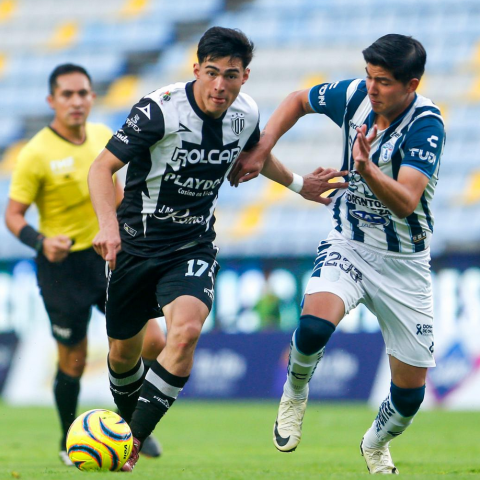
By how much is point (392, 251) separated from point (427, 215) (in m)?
0.31

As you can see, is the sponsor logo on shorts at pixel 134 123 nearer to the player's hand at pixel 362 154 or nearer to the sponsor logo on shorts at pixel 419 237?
the player's hand at pixel 362 154

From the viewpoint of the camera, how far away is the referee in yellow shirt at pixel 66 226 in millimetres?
7570

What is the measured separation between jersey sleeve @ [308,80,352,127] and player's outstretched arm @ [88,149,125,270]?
1.43 metres

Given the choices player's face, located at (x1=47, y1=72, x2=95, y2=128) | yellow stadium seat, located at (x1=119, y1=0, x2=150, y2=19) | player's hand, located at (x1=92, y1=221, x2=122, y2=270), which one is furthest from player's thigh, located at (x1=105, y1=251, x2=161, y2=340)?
yellow stadium seat, located at (x1=119, y1=0, x2=150, y2=19)

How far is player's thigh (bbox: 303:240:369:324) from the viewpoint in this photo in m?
5.82

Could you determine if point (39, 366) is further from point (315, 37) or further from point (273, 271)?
point (315, 37)

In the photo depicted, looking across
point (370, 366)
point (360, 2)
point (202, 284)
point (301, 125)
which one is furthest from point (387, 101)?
point (360, 2)

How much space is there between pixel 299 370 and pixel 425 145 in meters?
1.58

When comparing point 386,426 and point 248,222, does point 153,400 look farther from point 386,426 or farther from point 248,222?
point 248,222

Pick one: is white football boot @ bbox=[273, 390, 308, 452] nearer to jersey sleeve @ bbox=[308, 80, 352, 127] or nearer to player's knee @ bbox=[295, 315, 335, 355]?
player's knee @ bbox=[295, 315, 335, 355]

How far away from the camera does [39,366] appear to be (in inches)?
598

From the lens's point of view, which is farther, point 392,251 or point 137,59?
point 137,59

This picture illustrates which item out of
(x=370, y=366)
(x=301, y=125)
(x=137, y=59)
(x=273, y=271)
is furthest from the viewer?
(x=137, y=59)

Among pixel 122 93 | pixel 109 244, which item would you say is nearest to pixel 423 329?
pixel 109 244
